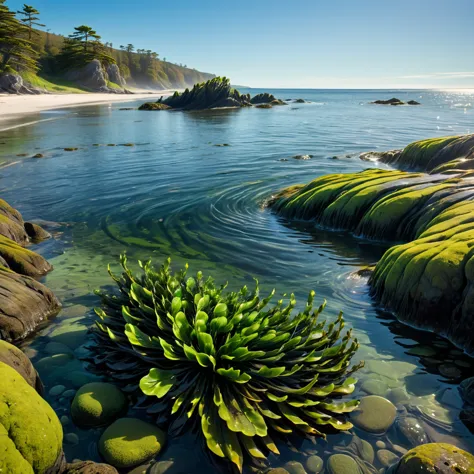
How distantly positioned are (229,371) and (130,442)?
120 cm

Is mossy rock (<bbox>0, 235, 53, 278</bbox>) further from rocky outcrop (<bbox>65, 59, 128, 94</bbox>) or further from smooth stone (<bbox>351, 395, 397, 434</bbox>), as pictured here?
rocky outcrop (<bbox>65, 59, 128, 94</bbox>)

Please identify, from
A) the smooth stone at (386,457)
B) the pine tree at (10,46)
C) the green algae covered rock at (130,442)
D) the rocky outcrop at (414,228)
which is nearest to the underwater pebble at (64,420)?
the green algae covered rock at (130,442)

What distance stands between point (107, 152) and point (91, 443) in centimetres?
2765

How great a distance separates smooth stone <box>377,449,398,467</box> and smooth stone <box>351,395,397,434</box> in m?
0.26

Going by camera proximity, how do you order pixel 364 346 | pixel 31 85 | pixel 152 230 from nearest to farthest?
pixel 364 346 → pixel 152 230 → pixel 31 85

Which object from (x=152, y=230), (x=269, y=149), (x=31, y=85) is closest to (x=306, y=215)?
(x=152, y=230)

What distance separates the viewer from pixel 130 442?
3.89 meters

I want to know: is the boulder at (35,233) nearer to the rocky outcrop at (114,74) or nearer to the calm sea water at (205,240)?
the calm sea water at (205,240)

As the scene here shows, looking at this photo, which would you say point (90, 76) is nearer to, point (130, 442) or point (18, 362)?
point (18, 362)

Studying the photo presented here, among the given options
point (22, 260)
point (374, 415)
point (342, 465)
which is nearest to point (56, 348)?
point (22, 260)

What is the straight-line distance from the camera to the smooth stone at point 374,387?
4891 millimetres

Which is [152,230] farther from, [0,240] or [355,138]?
[355,138]

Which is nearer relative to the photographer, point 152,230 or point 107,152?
point 152,230

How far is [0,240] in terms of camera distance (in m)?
8.34
